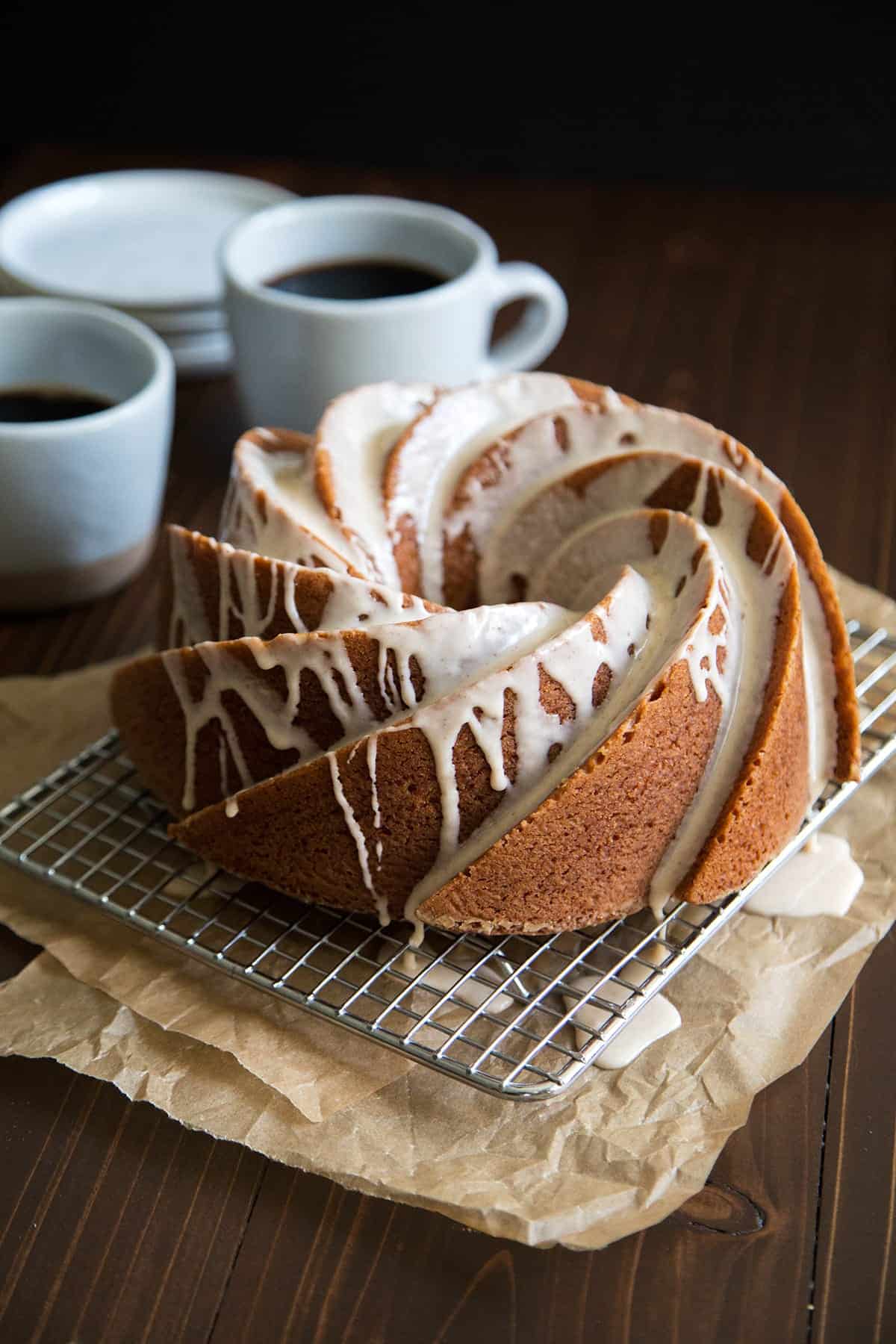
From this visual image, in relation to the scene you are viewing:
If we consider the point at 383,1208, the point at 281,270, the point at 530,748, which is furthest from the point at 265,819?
the point at 281,270

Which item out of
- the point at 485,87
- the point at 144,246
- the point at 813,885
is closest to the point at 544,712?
the point at 813,885

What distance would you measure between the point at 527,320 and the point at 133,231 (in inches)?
30.6

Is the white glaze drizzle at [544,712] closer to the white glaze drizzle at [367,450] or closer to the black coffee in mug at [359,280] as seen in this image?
the white glaze drizzle at [367,450]

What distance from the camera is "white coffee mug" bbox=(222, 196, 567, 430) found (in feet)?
7.20

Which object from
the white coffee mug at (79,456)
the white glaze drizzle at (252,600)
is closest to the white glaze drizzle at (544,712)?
the white glaze drizzle at (252,600)

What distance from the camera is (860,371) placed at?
2695mm

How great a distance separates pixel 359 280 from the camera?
2412mm

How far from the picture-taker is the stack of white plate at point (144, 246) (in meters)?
2.48

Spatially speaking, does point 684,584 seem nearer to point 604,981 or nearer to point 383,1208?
point 604,981

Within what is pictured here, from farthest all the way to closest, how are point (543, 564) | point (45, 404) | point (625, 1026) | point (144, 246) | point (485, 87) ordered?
1. point (485, 87)
2. point (144, 246)
3. point (45, 404)
4. point (543, 564)
5. point (625, 1026)

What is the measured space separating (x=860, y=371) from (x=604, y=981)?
165 centimetres

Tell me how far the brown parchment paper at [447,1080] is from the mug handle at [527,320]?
1.12m

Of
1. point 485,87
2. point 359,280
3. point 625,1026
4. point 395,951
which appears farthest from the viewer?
point 485,87

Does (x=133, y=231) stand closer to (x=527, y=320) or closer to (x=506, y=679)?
(x=527, y=320)
